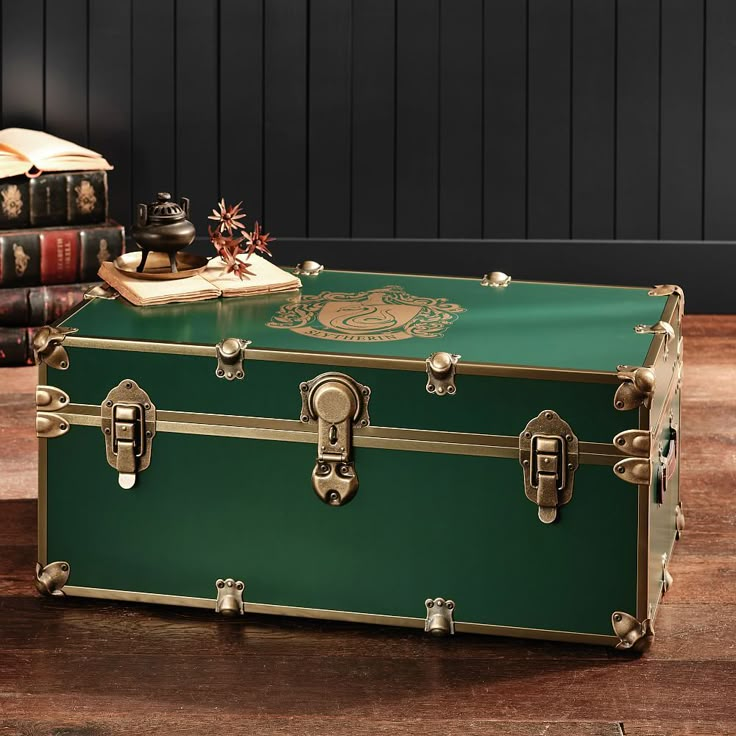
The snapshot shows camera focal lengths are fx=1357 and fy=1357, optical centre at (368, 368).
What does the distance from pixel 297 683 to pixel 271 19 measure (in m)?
2.57

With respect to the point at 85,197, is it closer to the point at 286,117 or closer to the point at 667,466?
the point at 286,117

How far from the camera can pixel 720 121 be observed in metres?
4.05

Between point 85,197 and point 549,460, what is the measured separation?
6.90 feet

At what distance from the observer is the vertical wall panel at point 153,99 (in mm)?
4035

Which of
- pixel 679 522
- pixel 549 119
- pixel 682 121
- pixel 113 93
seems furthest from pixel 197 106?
pixel 679 522

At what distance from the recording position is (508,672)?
6.55ft

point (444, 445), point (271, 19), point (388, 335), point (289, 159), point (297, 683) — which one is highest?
point (271, 19)

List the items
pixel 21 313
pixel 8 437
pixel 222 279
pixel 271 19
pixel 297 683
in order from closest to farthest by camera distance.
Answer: pixel 297 683, pixel 222 279, pixel 8 437, pixel 21 313, pixel 271 19

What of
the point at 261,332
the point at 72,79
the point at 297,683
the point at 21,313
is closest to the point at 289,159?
the point at 72,79

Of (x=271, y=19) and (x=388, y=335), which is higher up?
(x=271, y=19)

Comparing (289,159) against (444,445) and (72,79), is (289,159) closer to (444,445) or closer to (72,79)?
(72,79)

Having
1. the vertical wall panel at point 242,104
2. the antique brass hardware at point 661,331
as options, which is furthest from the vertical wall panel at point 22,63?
the antique brass hardware at point 661,331

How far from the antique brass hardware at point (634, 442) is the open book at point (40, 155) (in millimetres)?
2145

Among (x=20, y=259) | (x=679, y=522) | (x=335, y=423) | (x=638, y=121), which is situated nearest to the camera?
(x=335, y=423)
